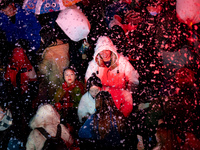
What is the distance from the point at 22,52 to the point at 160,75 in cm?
137

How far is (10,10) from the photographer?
1951 mm

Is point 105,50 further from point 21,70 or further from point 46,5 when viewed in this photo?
point 21,70

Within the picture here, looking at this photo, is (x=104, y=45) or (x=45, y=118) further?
(x=104, y=45)

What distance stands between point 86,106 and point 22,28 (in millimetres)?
1016

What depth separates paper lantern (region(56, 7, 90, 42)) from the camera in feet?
6.61

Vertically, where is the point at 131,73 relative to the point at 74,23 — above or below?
below

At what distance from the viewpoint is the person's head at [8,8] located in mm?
1940

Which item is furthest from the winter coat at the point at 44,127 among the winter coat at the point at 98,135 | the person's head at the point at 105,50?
the person's head at the point at 105,50

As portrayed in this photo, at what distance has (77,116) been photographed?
1834 millimetres

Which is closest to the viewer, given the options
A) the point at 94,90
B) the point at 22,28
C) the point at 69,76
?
the point at 94,90

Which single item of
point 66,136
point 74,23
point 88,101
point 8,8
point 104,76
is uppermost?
point 8,8

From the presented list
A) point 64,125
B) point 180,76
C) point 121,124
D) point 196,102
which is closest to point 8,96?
point 64,125

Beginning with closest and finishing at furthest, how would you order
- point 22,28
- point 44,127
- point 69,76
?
point 44,127 < point 69,76 < point 22,28

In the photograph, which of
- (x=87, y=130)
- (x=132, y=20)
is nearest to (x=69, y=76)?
(x=87, y=130)
